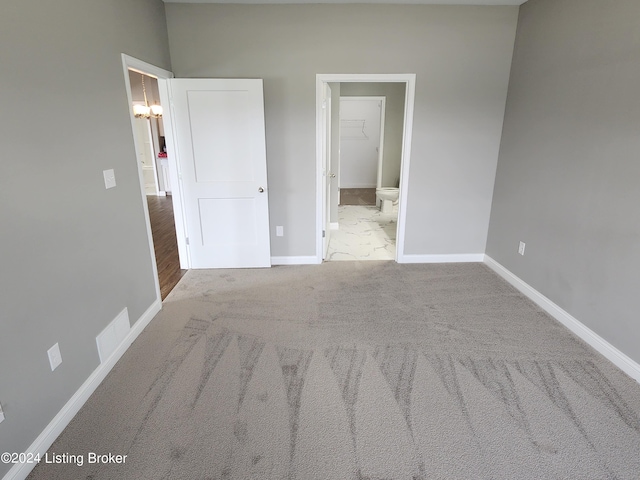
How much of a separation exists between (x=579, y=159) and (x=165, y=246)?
4496 mm

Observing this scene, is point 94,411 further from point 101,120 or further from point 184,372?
point 101,120

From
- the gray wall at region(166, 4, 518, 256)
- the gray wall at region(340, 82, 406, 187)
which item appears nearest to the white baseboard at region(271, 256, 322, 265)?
the gray wall at region(166, 4, 518, 256)

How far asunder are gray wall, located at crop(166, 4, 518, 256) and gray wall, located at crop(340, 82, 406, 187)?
122 inches

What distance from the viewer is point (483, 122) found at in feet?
11.8

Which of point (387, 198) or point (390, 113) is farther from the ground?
point (390, 113)

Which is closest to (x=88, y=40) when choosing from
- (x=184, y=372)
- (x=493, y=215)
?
(x=184, y=372)

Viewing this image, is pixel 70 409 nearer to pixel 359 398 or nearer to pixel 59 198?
pixel 59 198

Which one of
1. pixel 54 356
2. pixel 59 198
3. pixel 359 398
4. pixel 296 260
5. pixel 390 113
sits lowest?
pixel 359 398

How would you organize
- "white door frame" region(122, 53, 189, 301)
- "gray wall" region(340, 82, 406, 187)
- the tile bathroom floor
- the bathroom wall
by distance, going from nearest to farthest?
"white door frame" region(122, 53, 189, 301) → the tile bathroom floor → the bathroom wall → "gray wall" region(340, 82, 406, 187)

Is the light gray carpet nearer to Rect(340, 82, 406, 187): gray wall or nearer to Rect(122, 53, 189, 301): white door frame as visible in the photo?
Rect(122, 53, 189, 301): white door frame

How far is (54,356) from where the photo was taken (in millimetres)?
1784

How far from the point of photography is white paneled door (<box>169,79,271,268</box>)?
3340 millimetres

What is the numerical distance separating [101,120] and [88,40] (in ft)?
1.45

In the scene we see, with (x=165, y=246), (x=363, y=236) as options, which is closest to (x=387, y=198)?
(x=363, y=236)
